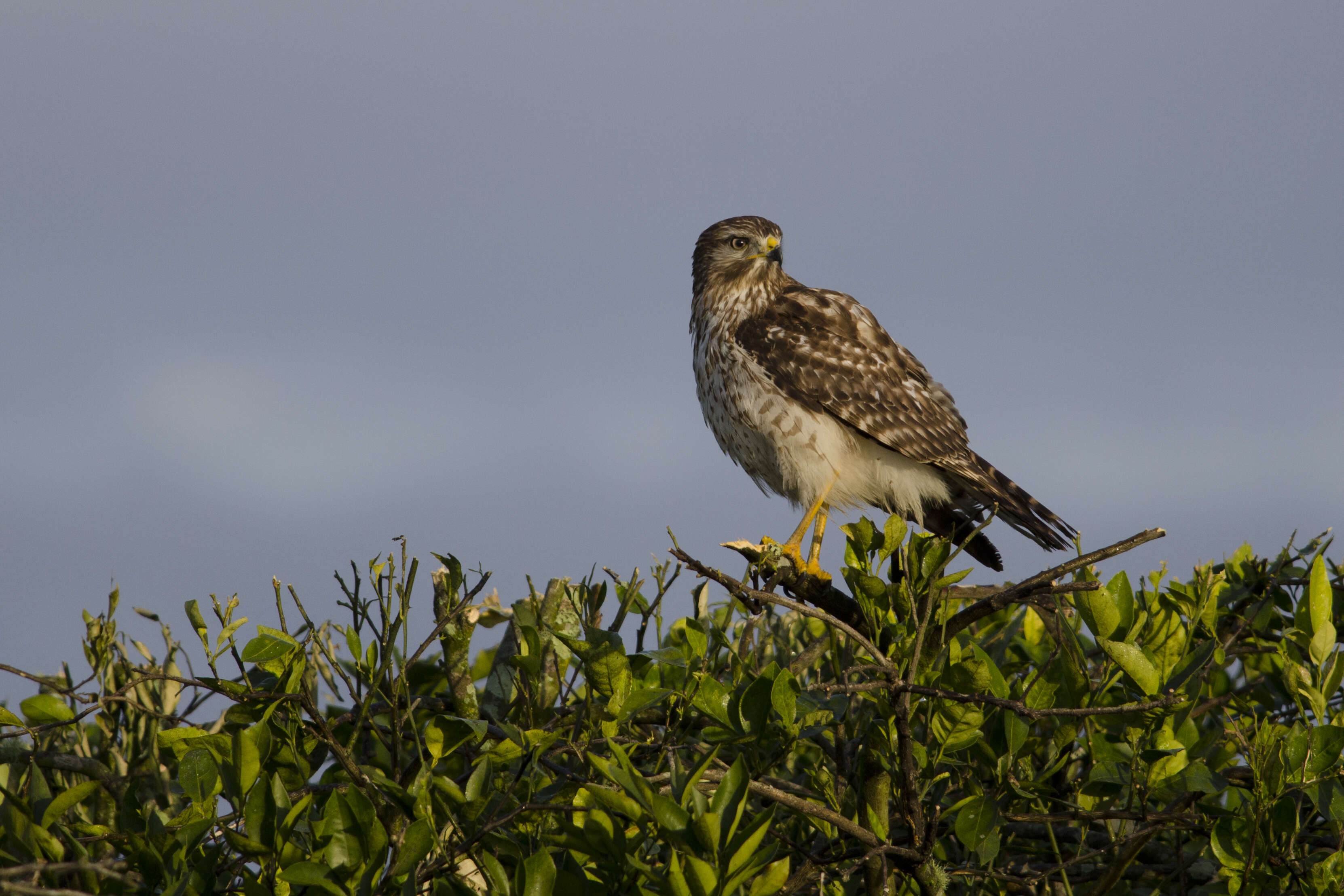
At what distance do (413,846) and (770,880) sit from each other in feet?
2.36

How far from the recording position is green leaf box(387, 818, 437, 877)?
220 cm

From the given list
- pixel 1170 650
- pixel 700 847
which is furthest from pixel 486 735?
pixel 1170 650

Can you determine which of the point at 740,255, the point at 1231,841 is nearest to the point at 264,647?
the point at 1231,841

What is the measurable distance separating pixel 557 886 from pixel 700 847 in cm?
38

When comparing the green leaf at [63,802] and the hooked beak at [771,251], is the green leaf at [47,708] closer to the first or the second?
the green leaf at [63,802]

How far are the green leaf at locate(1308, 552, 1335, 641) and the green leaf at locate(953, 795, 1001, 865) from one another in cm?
106

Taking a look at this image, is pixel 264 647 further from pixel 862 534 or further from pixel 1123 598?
pixel 1123 598

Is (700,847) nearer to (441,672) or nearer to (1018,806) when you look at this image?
(1018,806)

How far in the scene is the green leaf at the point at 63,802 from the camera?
2.65 metres

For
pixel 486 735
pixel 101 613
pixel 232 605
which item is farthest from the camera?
pixel 101 613

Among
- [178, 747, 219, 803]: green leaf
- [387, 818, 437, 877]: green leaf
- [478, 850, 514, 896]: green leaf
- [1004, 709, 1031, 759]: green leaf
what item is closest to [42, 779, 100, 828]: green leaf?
[178, 747, 219, 803]: green leaf

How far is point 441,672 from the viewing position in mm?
4211

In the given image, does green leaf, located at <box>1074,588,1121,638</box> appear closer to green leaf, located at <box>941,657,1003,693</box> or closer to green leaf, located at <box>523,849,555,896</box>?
green leaf, located at <box>941,657,1003,693</box>

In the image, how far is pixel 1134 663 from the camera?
281 centimetres
